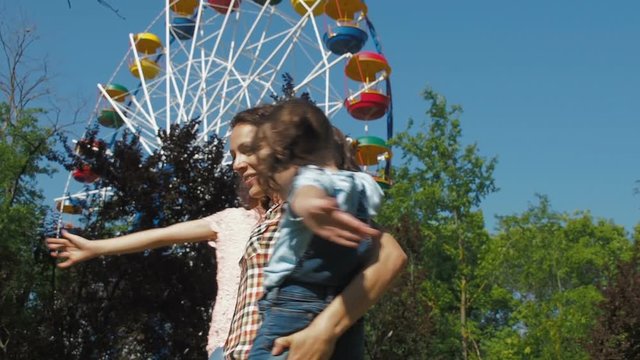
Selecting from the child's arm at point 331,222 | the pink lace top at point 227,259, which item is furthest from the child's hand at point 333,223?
the pink lace top at point 227,259

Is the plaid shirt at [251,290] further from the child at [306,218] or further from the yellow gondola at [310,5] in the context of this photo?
the yellow gondola at [310,5]

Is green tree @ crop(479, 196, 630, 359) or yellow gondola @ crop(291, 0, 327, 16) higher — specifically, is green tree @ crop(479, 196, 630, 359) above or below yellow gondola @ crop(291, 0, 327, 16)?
below

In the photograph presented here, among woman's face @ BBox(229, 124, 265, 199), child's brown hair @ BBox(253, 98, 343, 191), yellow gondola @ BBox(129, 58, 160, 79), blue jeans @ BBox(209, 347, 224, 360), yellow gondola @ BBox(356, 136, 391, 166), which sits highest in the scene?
yellow gondola @ BBox(129, 58, 160, 79)

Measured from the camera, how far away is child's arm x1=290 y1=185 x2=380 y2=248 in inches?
59.0

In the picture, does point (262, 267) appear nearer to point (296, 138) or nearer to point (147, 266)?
point (296, 138)

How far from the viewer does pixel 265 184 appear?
1904mm

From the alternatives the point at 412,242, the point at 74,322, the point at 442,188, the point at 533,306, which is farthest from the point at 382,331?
the point at 442,188

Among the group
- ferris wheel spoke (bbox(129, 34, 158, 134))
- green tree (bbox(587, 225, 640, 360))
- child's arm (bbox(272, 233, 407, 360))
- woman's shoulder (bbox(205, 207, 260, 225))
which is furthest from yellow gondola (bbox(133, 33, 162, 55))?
child's arm (bbox(272, 233, 407, 360))

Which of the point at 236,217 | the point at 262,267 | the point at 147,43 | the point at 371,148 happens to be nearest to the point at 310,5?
the point at 371,148

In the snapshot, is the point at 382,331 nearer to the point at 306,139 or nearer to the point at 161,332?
the point at 161,332

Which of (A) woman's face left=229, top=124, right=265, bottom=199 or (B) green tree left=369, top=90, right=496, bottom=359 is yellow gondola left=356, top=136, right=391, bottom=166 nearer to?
(B) green tree left=369, top=90, right=496, bottom=359

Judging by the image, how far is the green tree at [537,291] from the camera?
1752cm

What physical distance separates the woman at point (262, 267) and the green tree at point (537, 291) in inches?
485

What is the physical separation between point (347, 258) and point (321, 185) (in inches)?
7.4
